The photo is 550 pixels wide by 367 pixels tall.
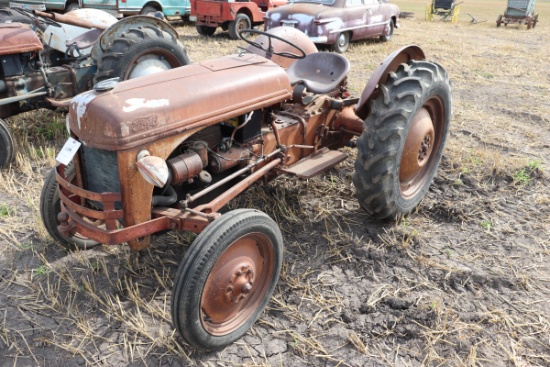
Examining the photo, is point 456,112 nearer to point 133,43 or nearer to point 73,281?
point 133,43

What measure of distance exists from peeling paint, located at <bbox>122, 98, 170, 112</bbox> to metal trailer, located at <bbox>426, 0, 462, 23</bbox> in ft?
60.3

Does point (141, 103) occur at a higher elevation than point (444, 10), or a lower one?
higher

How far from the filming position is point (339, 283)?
9.55 ft

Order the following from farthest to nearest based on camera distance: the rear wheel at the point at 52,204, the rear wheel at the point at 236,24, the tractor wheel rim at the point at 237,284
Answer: the rear wheel at the point at 236,24 < the rear wheel at the point at 52,204 < the tractor wheel rim at the point at 237,284

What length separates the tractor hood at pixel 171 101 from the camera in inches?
85.5

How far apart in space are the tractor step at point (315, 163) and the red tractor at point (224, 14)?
26.4 ft

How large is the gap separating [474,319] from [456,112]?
13.0 ft

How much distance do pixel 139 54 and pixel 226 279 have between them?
3005 millimetres

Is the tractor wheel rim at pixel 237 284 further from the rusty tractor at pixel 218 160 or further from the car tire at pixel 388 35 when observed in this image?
the car tire at pixel 388 35

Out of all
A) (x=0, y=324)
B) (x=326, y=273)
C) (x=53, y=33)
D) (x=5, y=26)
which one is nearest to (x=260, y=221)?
(x=326, y=273)

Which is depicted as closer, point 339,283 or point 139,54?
point 339,283

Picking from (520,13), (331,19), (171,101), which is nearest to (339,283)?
(171,101)

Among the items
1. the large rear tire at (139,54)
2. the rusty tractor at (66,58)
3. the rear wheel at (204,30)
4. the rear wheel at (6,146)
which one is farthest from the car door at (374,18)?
the rear wheel at (6,146)

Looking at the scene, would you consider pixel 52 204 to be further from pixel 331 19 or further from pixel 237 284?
pixel 331 19
